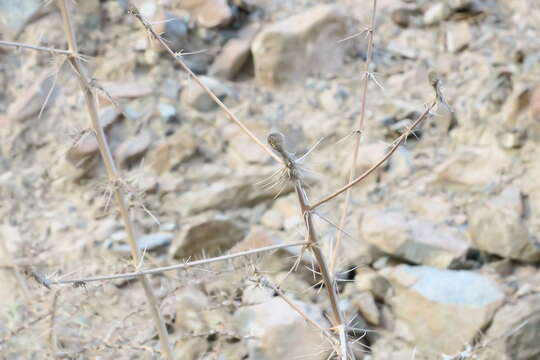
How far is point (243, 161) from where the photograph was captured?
2.63 meters

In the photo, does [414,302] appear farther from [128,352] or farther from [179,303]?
[128,352]

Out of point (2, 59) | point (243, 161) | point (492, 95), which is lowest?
point (243, 161)

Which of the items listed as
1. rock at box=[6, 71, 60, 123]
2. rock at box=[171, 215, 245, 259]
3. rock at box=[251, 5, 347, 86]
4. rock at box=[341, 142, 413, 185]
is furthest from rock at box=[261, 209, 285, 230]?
rock at box=[6, 71, 60, 123]

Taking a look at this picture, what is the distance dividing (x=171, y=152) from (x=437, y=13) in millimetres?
1775

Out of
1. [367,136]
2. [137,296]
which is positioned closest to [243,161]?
[367,136]

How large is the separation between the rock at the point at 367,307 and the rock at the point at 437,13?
198cm

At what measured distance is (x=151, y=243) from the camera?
221cm

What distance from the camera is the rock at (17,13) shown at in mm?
3092

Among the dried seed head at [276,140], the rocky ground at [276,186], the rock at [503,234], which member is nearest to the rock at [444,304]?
the rocky ground at [276,186]

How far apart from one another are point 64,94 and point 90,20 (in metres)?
0.51

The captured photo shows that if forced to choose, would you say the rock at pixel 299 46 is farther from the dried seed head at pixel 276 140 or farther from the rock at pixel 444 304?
the dried seed head at pixel 276 140

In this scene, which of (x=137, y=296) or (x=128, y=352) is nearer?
(x=128, y=352)

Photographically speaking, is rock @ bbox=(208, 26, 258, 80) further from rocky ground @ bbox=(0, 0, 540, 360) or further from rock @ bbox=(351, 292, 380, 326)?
rock @ bbox=(351, 292, 380, 326)

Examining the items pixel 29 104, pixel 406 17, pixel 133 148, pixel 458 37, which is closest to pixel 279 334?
pixel 133 148
